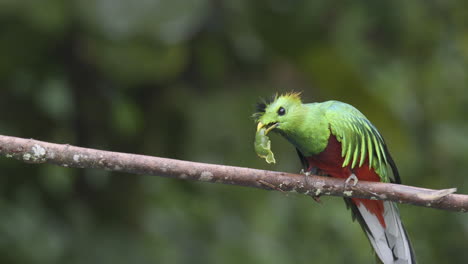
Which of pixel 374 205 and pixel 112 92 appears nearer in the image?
pixel 374 205

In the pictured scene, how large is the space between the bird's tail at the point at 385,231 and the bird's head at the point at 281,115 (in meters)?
0.55

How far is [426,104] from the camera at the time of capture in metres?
3.99

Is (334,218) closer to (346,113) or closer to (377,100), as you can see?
(377,100)

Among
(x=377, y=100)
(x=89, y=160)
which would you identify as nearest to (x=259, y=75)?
(x=377, y=100)

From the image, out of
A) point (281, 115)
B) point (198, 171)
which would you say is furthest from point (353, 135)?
point (198, 171)

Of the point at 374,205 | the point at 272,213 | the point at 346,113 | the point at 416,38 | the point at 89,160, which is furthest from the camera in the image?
the point at 416,38

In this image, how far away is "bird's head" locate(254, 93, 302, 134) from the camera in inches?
84.2

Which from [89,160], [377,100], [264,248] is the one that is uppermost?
[377,100]

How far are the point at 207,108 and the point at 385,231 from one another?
1.32 metres

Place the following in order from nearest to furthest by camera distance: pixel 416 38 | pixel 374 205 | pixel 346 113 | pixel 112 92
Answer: pixel 346 113, pixel 374 205, pixel 112 92, pixel 416 38

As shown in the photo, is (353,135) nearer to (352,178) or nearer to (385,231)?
(352,178)

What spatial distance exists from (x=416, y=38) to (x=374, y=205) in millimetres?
1712

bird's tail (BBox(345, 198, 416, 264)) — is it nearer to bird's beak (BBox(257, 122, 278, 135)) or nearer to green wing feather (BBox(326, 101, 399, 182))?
green wing feather (BBox(326, 101, 399, 182))

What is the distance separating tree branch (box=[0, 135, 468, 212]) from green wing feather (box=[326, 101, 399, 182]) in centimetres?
27
